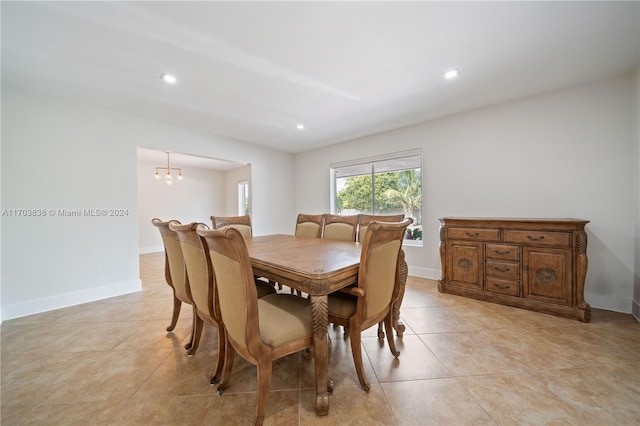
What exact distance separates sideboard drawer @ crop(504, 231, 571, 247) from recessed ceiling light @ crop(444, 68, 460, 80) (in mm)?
1760

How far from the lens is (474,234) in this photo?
2.70 meters

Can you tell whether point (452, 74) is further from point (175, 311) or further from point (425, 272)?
point (175, 311)

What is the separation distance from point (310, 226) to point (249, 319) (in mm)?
1951

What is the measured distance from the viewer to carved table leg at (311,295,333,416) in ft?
3.84

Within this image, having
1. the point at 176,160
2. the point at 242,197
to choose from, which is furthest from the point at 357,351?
the point at 242,197

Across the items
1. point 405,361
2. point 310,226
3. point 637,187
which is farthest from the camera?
point 310,226

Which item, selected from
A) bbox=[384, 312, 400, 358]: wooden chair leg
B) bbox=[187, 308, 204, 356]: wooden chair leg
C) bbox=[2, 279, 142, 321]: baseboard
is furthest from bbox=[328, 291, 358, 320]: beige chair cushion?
bbox=[2, 279, 142, 321]: baseboard

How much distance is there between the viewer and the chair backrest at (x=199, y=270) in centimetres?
135

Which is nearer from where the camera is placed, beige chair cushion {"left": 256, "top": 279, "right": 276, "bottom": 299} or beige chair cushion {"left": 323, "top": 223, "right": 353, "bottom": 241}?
beige chair cushion {"left": 256, "top": 279, "right": 276, "bottom": 299}

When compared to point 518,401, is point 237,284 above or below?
above

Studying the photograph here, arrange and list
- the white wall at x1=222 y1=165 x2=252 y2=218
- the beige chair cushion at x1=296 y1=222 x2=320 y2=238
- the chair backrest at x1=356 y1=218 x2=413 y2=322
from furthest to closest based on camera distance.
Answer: the white wall at x1=222 y1=165 x2=252 y2=218
the beige chair cushion at x1=296 y1=222 x2=320 y2=238
the chair backrest at x1=356 y1=218 x2=413 y2=322

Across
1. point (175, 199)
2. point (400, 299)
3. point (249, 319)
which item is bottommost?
point (400, 299)

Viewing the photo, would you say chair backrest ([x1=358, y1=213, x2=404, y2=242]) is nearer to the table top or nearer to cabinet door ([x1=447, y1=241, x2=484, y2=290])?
the table top

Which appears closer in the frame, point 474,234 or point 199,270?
point 199,270
